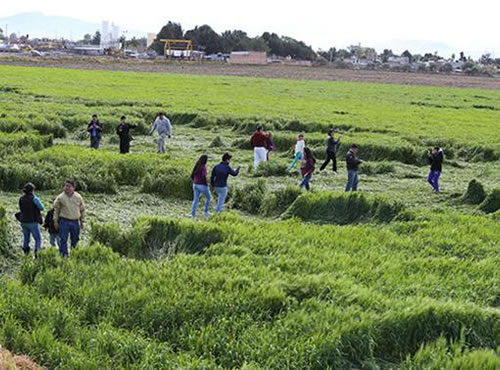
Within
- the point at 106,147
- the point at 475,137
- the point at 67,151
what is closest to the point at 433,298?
the point at 67,151

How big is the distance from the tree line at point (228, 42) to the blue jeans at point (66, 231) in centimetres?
13813

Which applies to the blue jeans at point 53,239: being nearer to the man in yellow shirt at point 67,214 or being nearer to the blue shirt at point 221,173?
the man in yellow shirt at point 67,214

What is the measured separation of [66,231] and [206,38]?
143141 mm

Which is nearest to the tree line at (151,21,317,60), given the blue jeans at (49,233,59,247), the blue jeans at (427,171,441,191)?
the blue jeans at (427,171,441,191)

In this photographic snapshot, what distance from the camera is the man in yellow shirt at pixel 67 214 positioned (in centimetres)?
1056

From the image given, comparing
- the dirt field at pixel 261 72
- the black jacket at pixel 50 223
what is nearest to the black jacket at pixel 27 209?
the black jacket at pixel 50 223

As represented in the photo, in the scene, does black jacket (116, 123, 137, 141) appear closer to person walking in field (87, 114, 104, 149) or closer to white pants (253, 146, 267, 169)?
person walking in field (87, 114, 104, 149)

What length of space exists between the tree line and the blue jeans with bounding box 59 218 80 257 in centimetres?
13813

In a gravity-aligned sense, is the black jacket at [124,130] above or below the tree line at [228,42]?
below

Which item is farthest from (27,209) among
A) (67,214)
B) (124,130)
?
(124,130)

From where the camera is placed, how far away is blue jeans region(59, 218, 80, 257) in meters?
10.6

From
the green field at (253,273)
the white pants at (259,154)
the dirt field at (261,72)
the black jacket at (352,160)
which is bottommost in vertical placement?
the green field at (253,273)

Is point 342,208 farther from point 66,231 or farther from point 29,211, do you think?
point 29,211

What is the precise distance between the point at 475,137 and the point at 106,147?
16.1 metres
